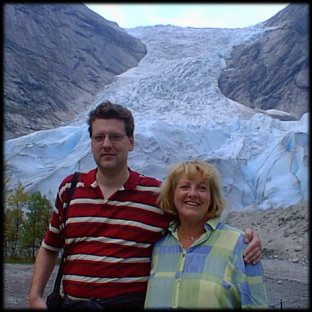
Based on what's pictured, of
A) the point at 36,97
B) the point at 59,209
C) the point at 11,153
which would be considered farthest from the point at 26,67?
the point at 59,209

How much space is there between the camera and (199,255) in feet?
6.79

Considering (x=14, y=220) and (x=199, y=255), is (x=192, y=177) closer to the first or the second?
(x=199, y=255)

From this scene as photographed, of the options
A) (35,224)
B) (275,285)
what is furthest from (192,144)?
(275,285)

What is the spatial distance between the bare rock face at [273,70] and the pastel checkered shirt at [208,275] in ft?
123

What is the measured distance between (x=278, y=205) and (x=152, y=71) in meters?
21.5

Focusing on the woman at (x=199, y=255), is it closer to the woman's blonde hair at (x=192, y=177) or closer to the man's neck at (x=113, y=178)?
the woman's blonde hair at (x=192, y=177)

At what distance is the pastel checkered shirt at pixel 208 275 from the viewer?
6.53ft

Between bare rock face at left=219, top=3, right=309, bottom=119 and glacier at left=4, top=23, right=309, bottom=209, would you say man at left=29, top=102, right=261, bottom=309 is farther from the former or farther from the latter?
bare rock face at left=219, top=3, right=309, bottom=119

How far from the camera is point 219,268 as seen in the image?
2.02 metres

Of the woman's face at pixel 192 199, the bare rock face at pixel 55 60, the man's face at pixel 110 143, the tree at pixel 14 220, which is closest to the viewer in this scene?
the woman's face at pixel 192 199

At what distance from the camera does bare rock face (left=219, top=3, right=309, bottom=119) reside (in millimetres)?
39969

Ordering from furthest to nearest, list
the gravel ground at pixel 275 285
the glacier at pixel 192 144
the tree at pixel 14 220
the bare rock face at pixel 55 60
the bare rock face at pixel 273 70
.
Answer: the bare rock face at pixel 273 70, the bare rock face at pixel 55 60, the glacier at pixel 192 144, the tree at pixel 14 220, the gravel ground at pixel 275 285

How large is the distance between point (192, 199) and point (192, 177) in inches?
3.5

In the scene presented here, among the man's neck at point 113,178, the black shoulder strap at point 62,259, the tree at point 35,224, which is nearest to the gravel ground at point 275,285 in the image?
the tree at point 35,224
